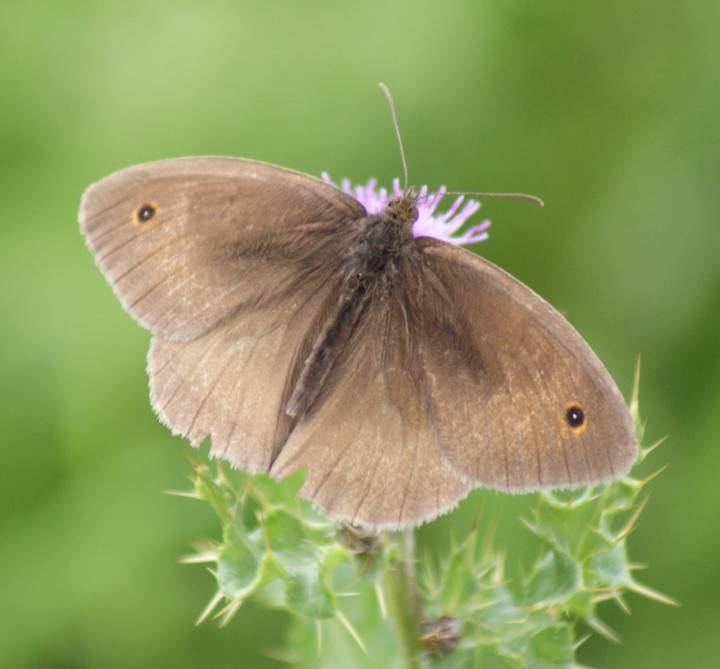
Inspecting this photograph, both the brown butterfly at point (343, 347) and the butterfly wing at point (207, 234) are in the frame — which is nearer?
the brown butterfly at point (343, 347)

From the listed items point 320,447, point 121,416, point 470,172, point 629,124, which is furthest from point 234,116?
point 320,447

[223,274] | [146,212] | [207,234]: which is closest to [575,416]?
[223,274]

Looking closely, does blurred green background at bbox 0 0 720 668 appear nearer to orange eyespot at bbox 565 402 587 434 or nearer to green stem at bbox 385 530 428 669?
green stem at bbox 385 530 428 669

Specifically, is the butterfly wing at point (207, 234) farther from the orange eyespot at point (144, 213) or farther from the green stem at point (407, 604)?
the green stem at point (407, 604)

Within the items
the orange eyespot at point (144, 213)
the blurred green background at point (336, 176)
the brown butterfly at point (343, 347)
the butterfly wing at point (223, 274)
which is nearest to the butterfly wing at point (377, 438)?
the brown butterfly at point (343, 347)

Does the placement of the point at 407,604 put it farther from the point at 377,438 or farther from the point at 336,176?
the point at 336,176

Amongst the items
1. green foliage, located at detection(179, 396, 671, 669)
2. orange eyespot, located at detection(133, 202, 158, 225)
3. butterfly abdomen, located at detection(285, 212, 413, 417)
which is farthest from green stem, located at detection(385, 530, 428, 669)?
orange eyespot, located at detection(133, 202, 158, 225)
